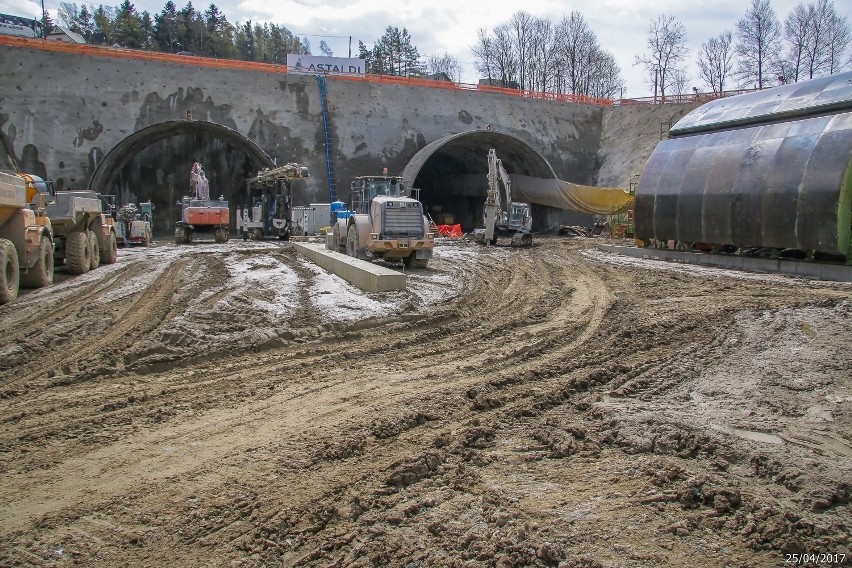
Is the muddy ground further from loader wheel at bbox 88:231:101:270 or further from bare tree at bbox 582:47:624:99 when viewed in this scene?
bare tree at bbox 582:47:624:99

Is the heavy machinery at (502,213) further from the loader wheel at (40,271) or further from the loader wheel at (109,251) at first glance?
the loader wheel at (40,271)

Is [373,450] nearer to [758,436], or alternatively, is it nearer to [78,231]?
[758,436]

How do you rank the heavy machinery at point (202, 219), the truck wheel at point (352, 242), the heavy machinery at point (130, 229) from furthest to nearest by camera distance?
the heavy machinery at point (202, 219) < the heavy machinery at point (130, 229) < the truck wheel at point (352, 242)

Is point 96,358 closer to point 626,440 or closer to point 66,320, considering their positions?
point 66,320

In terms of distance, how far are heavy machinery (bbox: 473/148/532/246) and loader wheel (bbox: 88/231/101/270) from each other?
14.6m

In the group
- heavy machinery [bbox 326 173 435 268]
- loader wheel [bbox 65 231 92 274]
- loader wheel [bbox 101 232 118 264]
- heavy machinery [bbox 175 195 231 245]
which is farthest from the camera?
heavy machinery [bbox 175 195 231 245]

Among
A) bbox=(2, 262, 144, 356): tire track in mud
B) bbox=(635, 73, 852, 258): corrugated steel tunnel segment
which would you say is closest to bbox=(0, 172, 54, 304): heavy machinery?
bbox=(2, 262, 144, 356): tire track in mud

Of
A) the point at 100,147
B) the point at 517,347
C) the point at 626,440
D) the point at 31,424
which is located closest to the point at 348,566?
the point at 626,440

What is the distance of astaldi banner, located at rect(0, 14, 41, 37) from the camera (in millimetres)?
49938

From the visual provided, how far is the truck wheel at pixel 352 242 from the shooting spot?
57.7ft

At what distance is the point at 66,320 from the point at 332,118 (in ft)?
89.2

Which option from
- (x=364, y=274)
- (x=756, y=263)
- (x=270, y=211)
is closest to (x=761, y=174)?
(x=756, y=263)

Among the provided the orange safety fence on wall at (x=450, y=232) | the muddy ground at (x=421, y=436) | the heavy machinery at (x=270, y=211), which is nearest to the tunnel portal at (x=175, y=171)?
the heavy machinery at (x=270, y=211)
